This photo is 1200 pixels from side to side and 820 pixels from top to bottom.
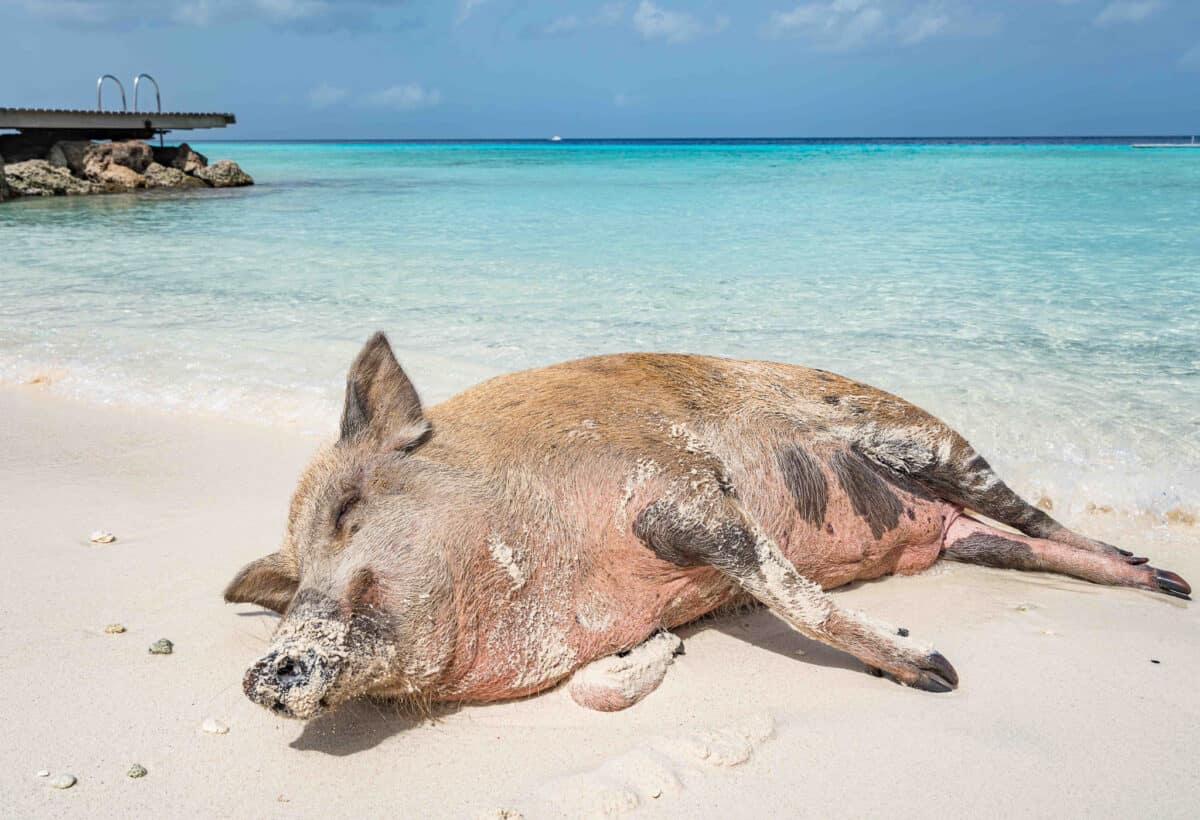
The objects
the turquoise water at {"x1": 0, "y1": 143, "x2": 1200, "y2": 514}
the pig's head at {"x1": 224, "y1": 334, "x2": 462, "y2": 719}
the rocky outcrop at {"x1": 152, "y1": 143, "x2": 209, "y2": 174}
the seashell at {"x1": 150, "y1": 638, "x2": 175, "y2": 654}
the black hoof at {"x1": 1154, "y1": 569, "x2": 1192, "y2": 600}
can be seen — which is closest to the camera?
the pig's head at {"x1": 224, "y1": 334, "x2": 462, "y2": 719}

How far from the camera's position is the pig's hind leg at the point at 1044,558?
407 cm

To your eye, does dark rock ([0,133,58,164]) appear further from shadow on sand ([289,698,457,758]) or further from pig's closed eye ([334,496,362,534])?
shadow on sand ([289,698,457,758])

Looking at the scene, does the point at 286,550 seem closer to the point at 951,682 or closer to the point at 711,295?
Result: the point at 951,682

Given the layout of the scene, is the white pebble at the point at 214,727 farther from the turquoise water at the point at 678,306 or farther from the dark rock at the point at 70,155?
the dark rock at the point at 70,155

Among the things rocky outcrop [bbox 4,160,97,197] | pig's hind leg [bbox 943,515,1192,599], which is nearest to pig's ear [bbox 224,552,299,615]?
pig's hind leg [bbox 943,515,1192,599]

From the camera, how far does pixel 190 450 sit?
5781 millimetres

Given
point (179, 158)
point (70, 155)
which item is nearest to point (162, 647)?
point (70, 155)

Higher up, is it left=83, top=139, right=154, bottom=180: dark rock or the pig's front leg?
left=83, top=139, right=154, bottom=180: dark rock

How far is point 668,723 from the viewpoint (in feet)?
9.84

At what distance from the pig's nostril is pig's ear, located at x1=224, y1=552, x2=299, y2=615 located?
720mm

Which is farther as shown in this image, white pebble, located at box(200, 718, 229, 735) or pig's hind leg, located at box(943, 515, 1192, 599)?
pig's hind leg, located at box(943, 515, 1192, 599)

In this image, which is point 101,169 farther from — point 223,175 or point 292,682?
point 292,682

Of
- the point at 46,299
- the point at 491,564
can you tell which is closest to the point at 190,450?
the point at 491,564

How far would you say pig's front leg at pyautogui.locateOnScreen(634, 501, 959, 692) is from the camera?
125 inches
